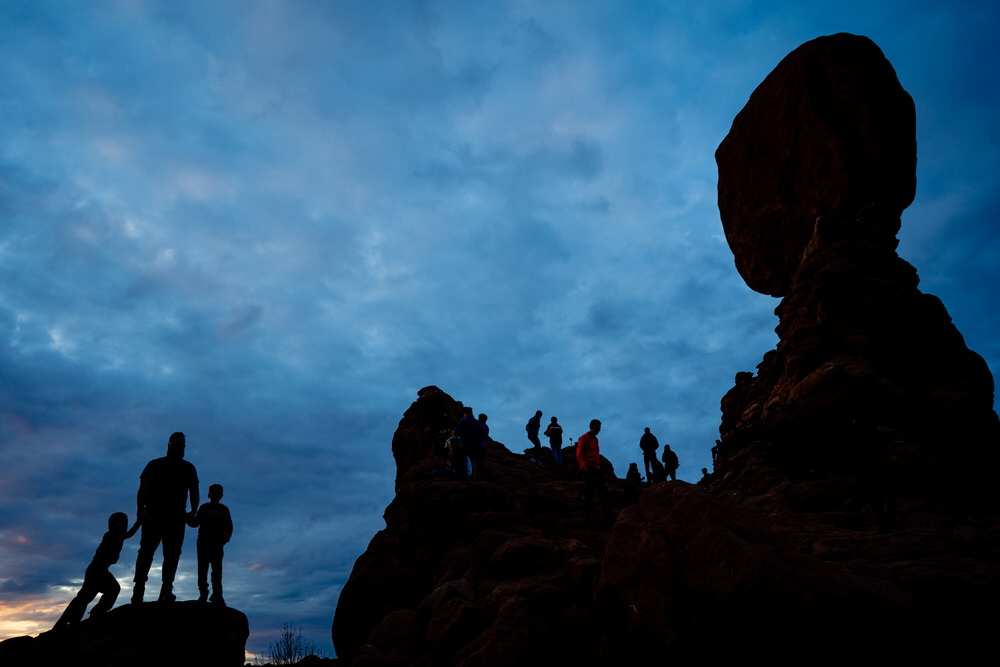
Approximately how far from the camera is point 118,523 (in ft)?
28.2

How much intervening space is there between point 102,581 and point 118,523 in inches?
36.0

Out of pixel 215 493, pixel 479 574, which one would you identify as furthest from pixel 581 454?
pixel 215 493

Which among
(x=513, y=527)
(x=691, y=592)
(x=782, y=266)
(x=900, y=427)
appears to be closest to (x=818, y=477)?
(x=900, y=427)

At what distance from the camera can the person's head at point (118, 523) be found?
852 cm

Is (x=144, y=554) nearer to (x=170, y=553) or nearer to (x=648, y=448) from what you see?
(x=170, y=553)

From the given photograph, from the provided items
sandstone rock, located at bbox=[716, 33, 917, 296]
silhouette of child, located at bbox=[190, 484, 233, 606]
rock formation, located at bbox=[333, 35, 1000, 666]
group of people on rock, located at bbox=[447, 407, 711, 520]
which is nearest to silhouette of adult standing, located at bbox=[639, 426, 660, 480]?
group of people on rock, located at bbox=[447, 407, 711, 520]

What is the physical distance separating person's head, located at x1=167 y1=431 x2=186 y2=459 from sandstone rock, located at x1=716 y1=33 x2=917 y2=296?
22.9 metres

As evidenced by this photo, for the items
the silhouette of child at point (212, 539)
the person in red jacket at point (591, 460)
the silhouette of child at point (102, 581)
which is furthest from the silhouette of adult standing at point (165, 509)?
the person in red jacket at point (591, 460)

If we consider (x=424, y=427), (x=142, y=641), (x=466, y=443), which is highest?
(x=424, y=427)

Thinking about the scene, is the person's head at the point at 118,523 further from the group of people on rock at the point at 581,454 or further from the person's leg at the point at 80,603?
the group of people on rock at the point at 581,454

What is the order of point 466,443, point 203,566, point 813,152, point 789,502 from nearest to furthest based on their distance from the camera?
1. point 203,566
2. point 789,502
3. point 466,443
4. point 813,152

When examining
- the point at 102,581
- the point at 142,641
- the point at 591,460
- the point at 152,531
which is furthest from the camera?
the point at 591,460

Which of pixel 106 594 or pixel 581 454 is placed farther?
pixel 581 454

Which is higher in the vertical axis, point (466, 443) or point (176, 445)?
point (466, 443)
